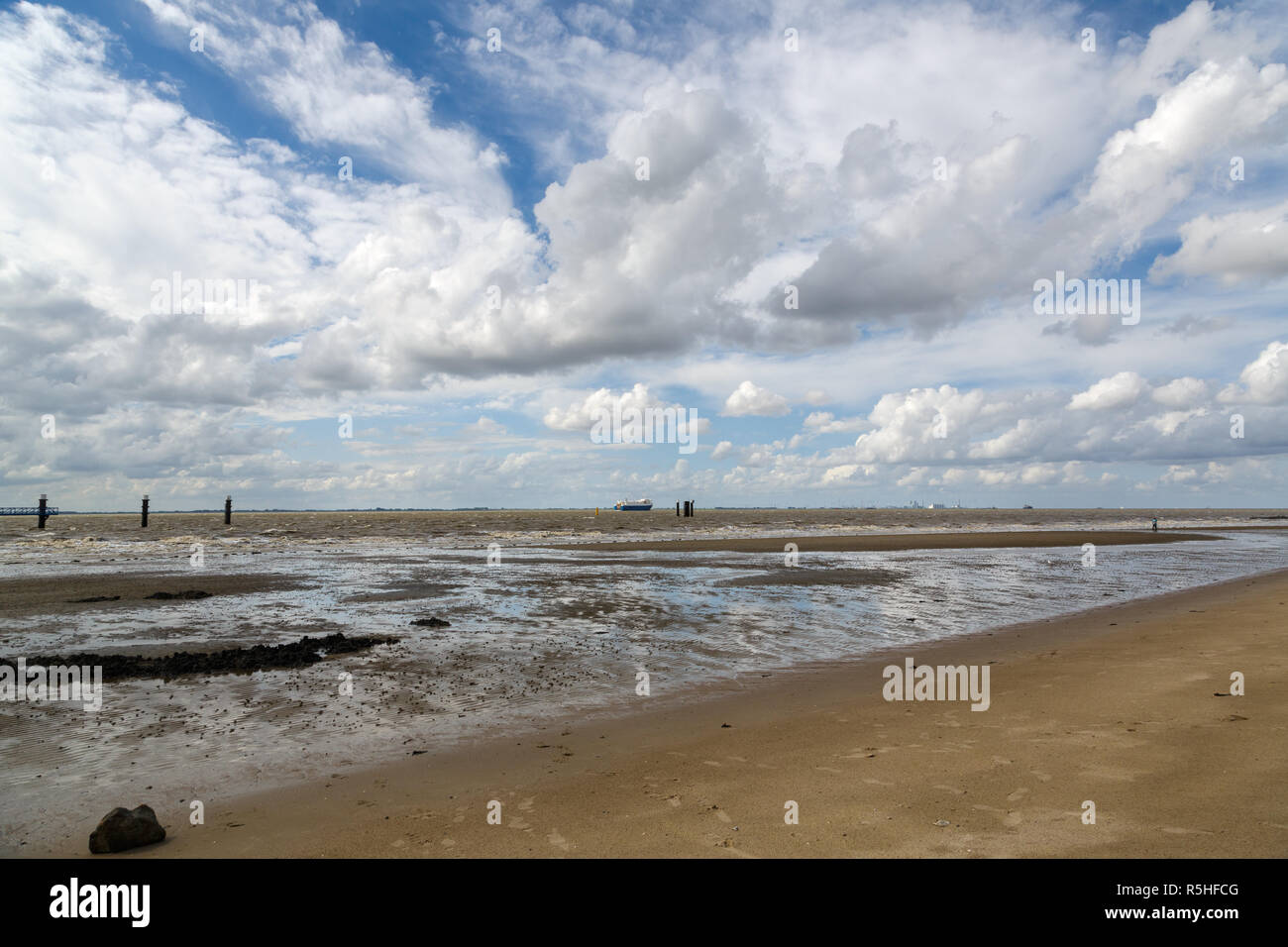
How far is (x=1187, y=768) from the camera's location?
6.95 m

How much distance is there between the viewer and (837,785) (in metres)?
7.02

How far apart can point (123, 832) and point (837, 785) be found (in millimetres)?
6695

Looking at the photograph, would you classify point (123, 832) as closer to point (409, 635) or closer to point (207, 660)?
point (207, 660)

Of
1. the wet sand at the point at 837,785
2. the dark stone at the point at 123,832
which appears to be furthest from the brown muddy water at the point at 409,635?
the wet sand at the point at 837,785

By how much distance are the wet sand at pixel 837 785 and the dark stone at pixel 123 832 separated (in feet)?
0.76

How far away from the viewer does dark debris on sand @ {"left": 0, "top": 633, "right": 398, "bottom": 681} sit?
1291 cm

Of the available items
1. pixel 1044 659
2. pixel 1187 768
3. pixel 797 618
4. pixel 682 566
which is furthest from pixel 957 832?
pixel 682 566

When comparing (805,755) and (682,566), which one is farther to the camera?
(682,566)

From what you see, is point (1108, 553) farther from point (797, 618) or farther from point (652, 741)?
point (652, 741)

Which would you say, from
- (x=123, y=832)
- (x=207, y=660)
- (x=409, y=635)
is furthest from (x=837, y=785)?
(x=207, y=660)
